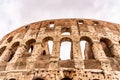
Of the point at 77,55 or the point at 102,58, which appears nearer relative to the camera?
the point at 102,58

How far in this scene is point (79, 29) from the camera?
47.2ft

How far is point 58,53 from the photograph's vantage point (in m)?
12.3

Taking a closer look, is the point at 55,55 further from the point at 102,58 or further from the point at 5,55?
the point at 5,55

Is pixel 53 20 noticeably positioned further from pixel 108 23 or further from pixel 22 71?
pixel 22 71

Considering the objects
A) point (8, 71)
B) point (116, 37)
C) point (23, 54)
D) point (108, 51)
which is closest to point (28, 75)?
point (8, 71)

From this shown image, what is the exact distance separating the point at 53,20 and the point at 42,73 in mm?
6829

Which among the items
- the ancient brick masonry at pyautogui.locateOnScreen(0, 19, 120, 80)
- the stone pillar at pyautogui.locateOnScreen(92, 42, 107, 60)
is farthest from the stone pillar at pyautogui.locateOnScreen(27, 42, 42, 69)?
the stone pillar at pyautogui.locateOnScreen(92, 42, 107, 60)

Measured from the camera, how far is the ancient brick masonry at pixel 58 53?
35.7 feet

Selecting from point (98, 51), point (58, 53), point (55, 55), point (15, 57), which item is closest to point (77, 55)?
point (58, 53)

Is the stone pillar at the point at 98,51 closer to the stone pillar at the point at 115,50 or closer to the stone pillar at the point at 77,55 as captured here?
the stone pillar at the point at 115,50

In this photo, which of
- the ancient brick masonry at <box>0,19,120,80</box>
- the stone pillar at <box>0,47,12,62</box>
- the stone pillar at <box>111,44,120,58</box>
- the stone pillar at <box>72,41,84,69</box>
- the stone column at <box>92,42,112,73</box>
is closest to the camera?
the ancient brick masonry at <box>0,19,120,80</box>

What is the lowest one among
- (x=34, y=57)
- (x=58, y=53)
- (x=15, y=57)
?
(x=34, y=57)

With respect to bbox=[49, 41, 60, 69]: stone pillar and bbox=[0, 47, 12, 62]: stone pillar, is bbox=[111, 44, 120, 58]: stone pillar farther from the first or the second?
bbox=[0, 47, 12, 62]: stone pillar

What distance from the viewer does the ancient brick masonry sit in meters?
10.9
